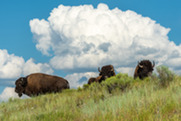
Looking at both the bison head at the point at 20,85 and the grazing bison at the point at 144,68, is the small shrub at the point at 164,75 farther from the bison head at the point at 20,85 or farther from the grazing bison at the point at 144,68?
the bison head at the point at 20,85

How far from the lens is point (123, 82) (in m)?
13.1

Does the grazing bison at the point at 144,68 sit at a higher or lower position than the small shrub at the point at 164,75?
higher

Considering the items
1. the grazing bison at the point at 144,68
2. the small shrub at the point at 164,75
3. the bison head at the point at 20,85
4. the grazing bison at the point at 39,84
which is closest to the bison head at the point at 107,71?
the grazing bison at the point at 144,68

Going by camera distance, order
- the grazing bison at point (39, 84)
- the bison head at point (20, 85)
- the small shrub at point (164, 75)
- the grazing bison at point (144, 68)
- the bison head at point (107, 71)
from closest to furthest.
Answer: the small shrub at point (164, 75) → the grazing bison at point (39, 84) → the bison head at point (20, 85) → the grazing bison at point (144, 68) → the bison head at point (107, 71)

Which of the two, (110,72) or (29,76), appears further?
(110,72)

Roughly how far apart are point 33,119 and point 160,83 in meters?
7.47

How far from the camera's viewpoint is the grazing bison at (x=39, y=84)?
18.2 meters

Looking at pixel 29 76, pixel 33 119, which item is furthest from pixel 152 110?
pixel 29 76

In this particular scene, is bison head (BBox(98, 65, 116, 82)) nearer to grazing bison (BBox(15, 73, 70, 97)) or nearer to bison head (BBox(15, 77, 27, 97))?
grazing bison (BBox(15, 73, 70, 97))

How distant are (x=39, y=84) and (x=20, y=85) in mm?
2036

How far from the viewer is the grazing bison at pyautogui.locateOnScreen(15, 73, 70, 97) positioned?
59.7ft

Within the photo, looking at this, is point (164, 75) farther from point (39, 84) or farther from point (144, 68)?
point (39, 84)

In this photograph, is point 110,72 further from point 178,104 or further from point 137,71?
point 178,104

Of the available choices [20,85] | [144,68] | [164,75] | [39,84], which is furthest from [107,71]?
[164,75]
